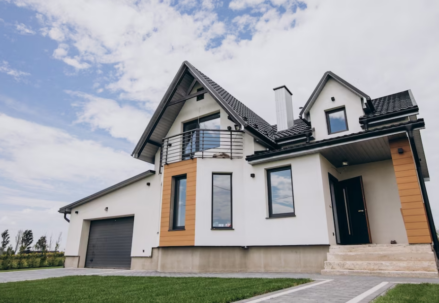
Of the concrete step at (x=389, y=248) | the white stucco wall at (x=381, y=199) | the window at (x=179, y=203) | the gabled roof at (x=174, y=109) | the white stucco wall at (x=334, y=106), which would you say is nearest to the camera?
the concrete step at (x=389, y=248)

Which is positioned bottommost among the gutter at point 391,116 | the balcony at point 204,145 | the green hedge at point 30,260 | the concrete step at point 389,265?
the green hedge at point 30,260

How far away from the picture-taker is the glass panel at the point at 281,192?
9609 mm

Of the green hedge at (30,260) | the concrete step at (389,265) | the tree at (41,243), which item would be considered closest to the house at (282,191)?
the concrete step at (389,265)

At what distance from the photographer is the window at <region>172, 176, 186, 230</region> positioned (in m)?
10.9

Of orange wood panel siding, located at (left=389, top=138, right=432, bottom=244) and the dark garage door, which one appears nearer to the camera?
orange wood panel siding, located at (left=389, top=138, right=432, bottom=244)

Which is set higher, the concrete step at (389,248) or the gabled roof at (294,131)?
the gabled roof at (294,131)

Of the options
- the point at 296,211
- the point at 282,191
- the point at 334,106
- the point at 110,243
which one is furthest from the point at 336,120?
the point at 110,243

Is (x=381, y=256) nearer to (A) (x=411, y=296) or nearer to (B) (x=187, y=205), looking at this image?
(A) (x=411, y=296)

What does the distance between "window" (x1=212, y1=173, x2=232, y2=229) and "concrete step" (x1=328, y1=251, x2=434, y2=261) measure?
3.62m

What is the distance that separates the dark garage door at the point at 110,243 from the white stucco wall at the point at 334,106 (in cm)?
912

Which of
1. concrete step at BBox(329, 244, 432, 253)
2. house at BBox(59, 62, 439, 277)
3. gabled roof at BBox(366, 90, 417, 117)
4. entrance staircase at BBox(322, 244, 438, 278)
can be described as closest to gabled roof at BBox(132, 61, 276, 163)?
house at BBox(59, 62, 439, 277)

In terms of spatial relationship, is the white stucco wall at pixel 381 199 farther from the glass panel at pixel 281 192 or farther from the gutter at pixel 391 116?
the gutter at pixel 391 116

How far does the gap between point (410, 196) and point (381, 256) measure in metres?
1.80

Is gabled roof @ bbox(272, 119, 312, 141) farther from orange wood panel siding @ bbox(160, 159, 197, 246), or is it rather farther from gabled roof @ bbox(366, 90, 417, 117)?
orange wood panel siding @ bbox(160, 159, 197, 246)
